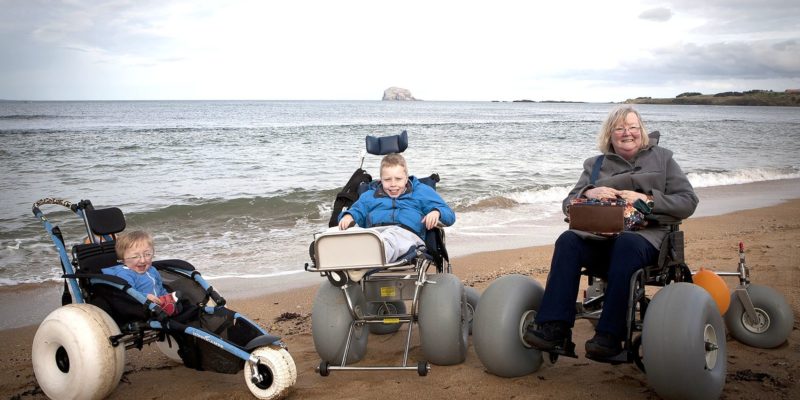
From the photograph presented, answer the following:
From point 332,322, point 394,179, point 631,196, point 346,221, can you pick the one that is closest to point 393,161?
point 394,179

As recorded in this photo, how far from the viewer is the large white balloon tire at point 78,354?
4211 millimetres

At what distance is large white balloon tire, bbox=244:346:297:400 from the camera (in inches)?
163

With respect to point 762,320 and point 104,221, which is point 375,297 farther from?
point 762,320

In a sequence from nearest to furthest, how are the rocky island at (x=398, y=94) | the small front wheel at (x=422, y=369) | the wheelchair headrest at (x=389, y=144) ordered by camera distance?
1. the small front wheel at (x=422, y=369)
2. the wheelchair headrest at (x=389, y=144)
3. the rocky island at (x=398, y=94)

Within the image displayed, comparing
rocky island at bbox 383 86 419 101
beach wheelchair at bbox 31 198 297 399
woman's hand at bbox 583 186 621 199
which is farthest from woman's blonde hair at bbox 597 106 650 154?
rocky island at bbox 383 86 419 101

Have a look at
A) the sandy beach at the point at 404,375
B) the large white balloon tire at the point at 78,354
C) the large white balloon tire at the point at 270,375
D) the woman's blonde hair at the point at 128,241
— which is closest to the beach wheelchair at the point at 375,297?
the sandy beach at the point at 404,375

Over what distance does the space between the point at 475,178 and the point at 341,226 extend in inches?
525

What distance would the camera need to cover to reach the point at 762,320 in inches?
196

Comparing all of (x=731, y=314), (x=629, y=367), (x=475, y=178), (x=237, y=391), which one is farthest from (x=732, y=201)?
(x=237, y=391)

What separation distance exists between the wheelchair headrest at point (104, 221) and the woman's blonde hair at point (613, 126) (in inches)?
150

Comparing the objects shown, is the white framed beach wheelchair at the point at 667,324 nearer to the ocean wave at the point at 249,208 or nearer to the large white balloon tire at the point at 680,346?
the large white balloon tire at the point at 680,346

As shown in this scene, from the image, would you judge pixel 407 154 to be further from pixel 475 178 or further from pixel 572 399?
pixel 572 399

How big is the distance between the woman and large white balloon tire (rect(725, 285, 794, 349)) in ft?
3.75

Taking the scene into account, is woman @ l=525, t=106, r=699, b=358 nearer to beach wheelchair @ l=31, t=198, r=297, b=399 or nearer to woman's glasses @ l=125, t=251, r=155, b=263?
beach wheelchair @ l=31, t=198, r=297, b=399
